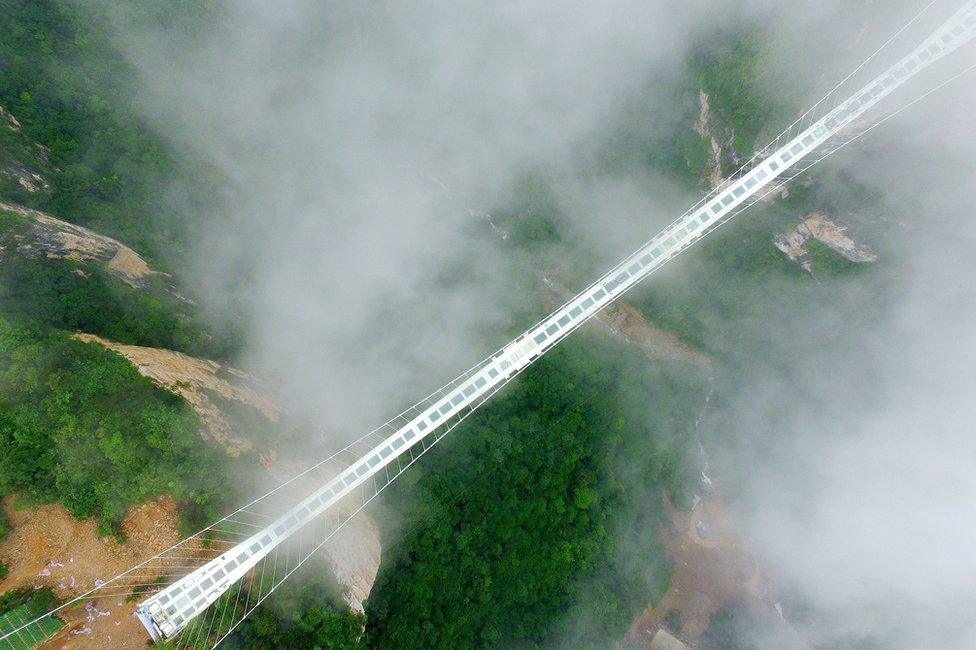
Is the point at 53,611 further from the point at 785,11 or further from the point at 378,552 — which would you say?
the point at 785,11

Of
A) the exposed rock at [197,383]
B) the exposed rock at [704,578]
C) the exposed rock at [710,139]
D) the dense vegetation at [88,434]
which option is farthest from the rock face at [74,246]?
the exposed rock at [704,578]

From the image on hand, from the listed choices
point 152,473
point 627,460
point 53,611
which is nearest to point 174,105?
point 152,473

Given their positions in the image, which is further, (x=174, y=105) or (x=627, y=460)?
(x=627, y=460)

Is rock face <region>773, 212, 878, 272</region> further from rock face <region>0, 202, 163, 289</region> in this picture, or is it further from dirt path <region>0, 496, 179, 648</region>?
rock face <region>0, 202, 163, 289</region>

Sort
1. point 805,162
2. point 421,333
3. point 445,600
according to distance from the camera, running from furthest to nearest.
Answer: point 421,333
point 805,162
point 445,600

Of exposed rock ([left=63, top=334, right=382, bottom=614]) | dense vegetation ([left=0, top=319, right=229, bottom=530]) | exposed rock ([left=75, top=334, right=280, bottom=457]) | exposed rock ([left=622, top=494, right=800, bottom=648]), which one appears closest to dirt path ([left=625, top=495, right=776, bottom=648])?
exposed rock ([left=622, top=494, right=800, bottom=648])

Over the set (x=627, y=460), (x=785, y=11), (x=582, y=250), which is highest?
(x=785, y=11)
